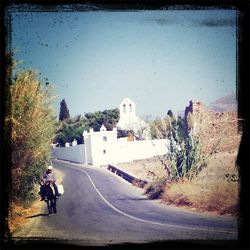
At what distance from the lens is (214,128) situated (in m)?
6.60

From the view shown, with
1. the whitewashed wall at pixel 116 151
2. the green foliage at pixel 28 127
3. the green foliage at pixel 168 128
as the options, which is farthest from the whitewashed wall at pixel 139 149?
the green foliage at pixel 28 127

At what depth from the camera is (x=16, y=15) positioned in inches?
241

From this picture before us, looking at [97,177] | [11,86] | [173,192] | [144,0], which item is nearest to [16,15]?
[11,86]

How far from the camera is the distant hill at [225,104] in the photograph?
6.30m

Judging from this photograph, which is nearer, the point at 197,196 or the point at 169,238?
the point at 169,238

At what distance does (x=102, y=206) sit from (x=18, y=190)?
1.54 meters

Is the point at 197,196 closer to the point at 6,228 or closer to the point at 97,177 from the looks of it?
the point at 97,177

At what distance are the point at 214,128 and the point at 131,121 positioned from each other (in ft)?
5.11

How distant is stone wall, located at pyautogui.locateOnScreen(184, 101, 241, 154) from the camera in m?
6.36

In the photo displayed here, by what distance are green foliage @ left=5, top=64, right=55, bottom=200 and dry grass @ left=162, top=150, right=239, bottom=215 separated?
248 centimetres

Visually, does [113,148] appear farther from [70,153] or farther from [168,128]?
[168,128]

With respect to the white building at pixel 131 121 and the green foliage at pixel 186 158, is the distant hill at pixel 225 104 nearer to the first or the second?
the green foliage at pixel 186 158

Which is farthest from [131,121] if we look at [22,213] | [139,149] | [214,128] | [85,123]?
[22,213]

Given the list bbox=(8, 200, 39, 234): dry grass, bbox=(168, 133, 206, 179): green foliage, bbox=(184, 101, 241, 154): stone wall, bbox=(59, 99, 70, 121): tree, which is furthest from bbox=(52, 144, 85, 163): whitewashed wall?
bbox=(184, 101, 241, 154): stone wall
